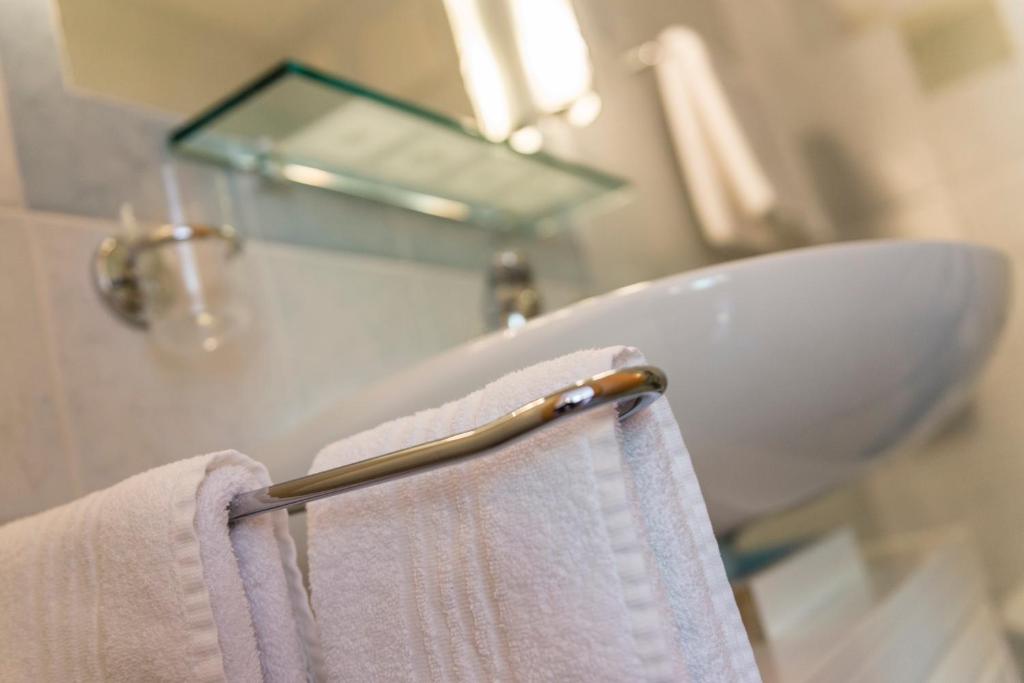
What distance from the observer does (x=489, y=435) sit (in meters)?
0.36

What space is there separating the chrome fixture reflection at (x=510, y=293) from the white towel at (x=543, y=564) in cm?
68

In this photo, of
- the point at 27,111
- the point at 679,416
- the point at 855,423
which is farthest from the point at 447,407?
the point at 27,111

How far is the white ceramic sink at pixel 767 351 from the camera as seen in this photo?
580 mm

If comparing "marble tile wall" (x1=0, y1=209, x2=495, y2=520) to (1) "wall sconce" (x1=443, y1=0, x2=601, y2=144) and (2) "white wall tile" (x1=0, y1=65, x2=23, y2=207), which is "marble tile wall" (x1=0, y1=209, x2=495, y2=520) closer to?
(2) "white wall tile" (x1=0, y1=65, x2=23, y2=207)

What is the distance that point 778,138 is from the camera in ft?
5.18

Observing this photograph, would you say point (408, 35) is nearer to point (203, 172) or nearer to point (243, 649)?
point (203, 172)

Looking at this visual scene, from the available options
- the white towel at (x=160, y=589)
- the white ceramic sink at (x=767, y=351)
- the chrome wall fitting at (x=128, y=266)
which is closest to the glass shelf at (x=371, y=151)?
the chrome wall fitting at (x=128, y=266)

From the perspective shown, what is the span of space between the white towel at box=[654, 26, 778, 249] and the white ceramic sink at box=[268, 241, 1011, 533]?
26.3 inches

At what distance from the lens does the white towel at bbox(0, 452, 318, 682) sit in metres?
0.40

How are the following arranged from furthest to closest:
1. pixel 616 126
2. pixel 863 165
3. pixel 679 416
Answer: pixel 863 165
pixel 616 126
pixel 679 416

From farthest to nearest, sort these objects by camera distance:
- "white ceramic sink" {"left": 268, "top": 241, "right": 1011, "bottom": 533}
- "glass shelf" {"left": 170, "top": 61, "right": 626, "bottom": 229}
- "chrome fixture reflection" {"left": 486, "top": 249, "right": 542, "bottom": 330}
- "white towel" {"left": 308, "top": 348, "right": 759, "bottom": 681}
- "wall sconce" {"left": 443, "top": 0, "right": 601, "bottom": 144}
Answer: "wall sconce" {"left": 443, "top": 0, "right": 601, "bottom": 144} → "chrome fixture reflection" {"left": 486, "top": 249, "right": 542, "bottom": 330} → "glass shelf" {"left": 170, "top": 61, "right": 626, "bottom": 229} → "white ceramic sink" {"left": 268, "top": 241, "right": 1011, "bottom": 533} → "white towel" {"left": 308, "top": 348, "right": 759, "bottom": 681}

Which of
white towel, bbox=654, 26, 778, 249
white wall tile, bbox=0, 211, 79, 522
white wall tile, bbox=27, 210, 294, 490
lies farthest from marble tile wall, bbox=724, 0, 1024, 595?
white wall tile, bbox=0, 211, 79, 522

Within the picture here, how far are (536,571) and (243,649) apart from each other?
15 cm

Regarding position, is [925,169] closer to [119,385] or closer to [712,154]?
[712,154]
